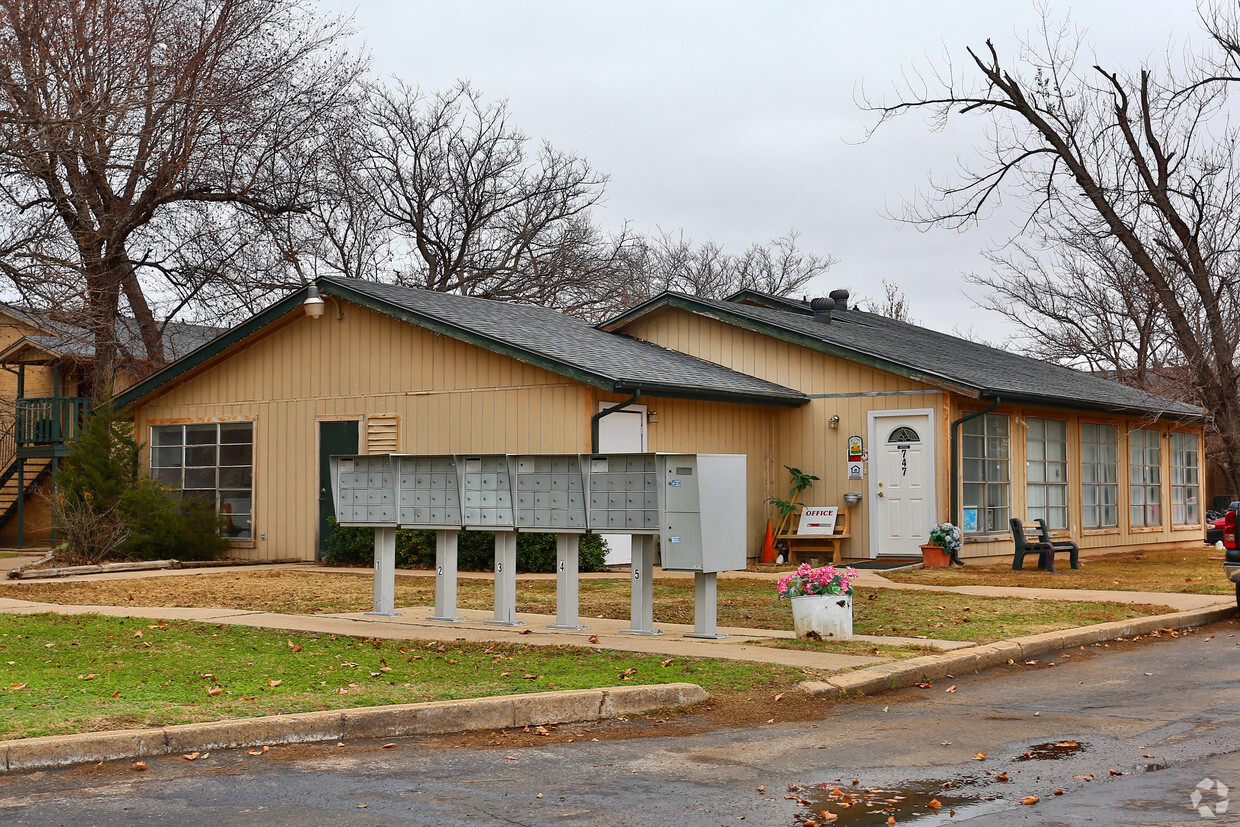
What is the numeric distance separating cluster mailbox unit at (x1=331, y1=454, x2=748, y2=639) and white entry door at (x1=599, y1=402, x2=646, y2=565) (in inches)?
240

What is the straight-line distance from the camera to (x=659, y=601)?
550 inches

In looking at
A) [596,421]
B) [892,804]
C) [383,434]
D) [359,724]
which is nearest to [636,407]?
[596,421]

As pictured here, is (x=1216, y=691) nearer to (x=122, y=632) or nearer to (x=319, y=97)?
(x=122, y=632)

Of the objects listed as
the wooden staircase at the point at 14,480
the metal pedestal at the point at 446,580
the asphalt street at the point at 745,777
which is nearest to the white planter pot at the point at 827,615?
the asphalt street at the point at 745,777

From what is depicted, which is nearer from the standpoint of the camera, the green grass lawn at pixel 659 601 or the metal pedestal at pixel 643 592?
the metal pedestal at pixel 643 592

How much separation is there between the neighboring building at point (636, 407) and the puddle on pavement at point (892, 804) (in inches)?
456

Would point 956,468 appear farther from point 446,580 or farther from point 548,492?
point 446,580

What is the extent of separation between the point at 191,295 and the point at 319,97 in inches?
226

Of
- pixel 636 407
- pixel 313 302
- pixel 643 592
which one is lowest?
pixel 643 592

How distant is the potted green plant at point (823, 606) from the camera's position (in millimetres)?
10664

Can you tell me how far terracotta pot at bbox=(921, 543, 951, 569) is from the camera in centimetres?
1908

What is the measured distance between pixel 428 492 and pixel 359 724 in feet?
16.6

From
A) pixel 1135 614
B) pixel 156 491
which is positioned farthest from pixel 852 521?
pixel 156 491

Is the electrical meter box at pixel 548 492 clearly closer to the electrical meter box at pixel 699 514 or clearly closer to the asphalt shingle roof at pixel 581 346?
the electrical meter box at pixel 699 514
